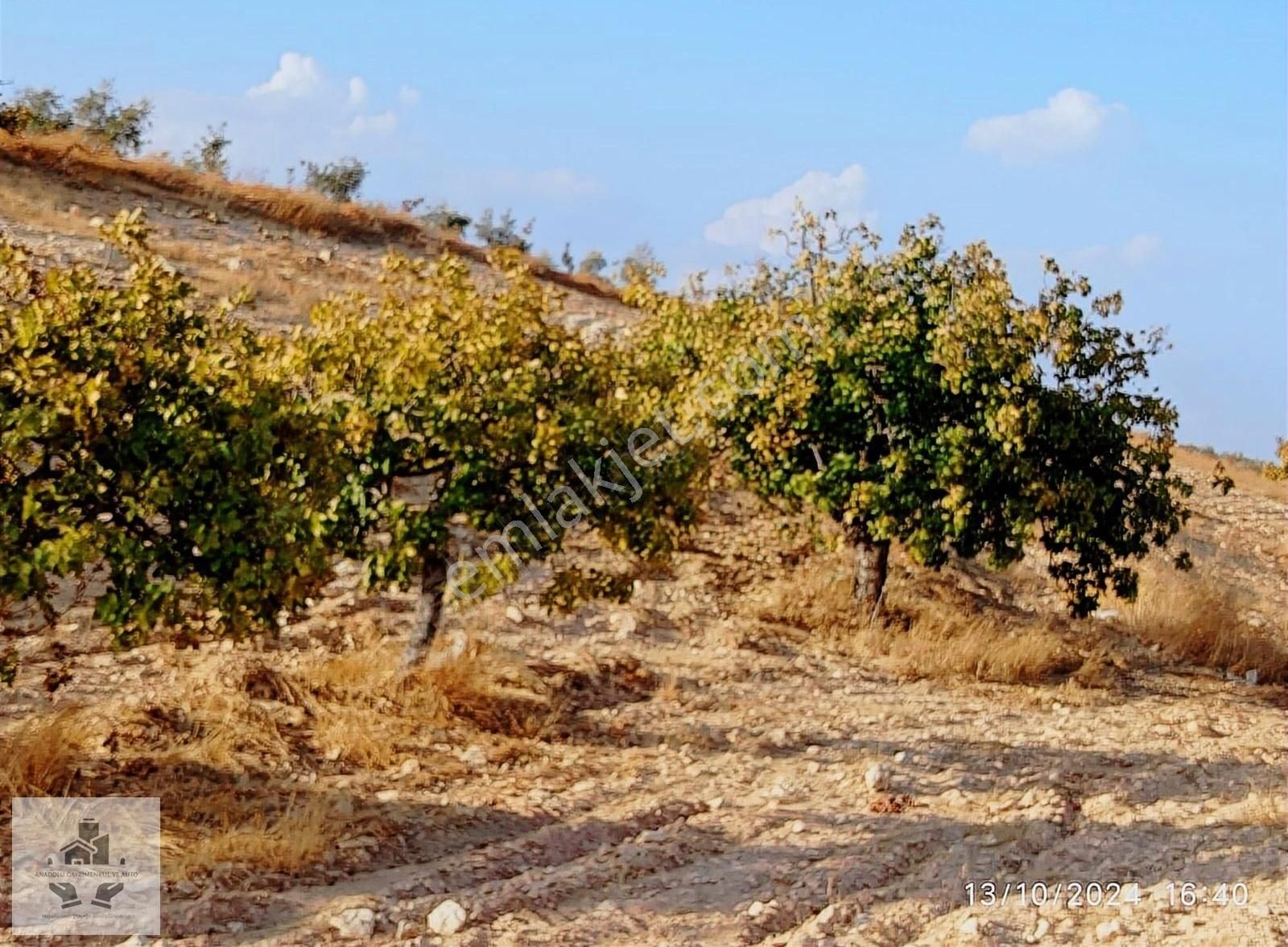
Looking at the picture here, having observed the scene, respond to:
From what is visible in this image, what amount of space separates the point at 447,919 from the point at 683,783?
138 inches

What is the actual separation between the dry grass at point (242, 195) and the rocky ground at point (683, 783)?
47.6ft

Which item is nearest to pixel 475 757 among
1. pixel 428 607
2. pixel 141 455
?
pixel 428 607

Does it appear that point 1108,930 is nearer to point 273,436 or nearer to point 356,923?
point 356,923

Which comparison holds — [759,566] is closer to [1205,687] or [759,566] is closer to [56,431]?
[1205,687]

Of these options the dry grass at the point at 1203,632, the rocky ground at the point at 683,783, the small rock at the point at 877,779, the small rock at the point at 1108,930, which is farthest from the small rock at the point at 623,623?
the small rock at the point at 1108,930

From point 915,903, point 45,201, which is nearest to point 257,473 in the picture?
point 915,903

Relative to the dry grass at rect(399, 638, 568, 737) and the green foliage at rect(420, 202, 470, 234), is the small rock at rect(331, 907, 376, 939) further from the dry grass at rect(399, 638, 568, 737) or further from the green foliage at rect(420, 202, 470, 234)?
the green foliage at rect(420, 202, 470, 234)

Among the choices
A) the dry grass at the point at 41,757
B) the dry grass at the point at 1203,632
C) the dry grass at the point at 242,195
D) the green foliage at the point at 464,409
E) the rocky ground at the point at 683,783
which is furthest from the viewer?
the dry grass at the point at 242,195

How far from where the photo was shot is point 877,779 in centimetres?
1061

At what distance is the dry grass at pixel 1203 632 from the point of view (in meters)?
17.7

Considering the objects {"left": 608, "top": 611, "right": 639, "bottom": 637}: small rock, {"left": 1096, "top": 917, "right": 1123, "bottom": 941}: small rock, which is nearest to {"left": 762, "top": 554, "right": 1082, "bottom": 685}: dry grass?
{"left": 608, "top": 611, "right": 639, "bottom": 637}: small rock

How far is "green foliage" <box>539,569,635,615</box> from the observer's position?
11250mm
